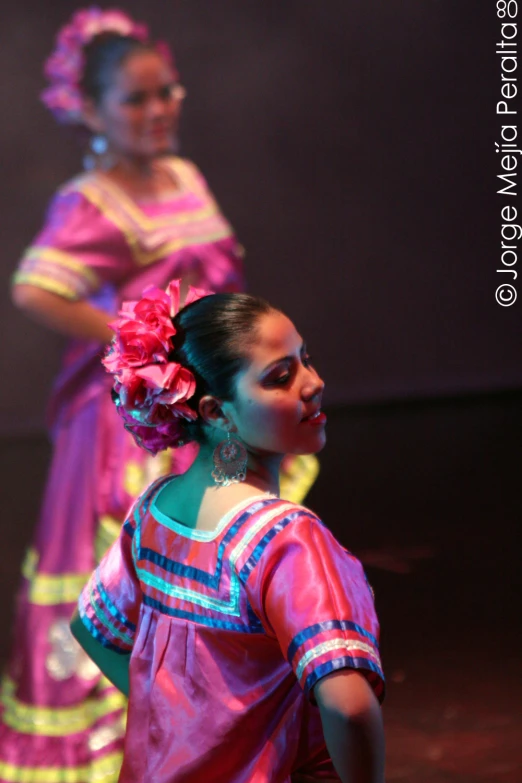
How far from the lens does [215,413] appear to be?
4.65ft

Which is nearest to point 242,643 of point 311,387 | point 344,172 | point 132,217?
point 311,387

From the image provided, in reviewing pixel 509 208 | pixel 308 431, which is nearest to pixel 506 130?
pixel 509 208

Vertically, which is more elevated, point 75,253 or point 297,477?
point 75,253

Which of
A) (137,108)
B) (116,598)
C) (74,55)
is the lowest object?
(116,598)

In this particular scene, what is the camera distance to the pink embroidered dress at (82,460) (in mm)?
2674

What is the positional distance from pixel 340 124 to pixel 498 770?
14.0 ft

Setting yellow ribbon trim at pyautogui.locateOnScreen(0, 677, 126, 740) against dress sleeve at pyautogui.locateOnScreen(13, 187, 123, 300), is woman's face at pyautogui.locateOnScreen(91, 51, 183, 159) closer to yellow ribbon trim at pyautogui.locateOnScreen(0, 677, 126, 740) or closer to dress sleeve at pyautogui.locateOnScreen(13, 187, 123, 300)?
dress sleeve at pyautogui.locateOnScreen(13, 187, 123, 300)

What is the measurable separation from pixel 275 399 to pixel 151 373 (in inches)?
6.6

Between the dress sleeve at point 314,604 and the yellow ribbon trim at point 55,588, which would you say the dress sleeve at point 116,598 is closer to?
the dress sleeve at point 314,604

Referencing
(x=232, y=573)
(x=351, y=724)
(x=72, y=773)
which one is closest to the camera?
(x=351, y=724)

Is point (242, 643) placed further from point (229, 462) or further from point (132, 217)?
point (132, 217)

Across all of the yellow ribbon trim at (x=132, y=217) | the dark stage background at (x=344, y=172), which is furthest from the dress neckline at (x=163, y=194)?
the dark stage background at (x=344, y=172)

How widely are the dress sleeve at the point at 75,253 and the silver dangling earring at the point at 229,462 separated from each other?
1.44 m

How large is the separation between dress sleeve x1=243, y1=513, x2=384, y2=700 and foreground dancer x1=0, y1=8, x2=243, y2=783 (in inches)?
57.2
